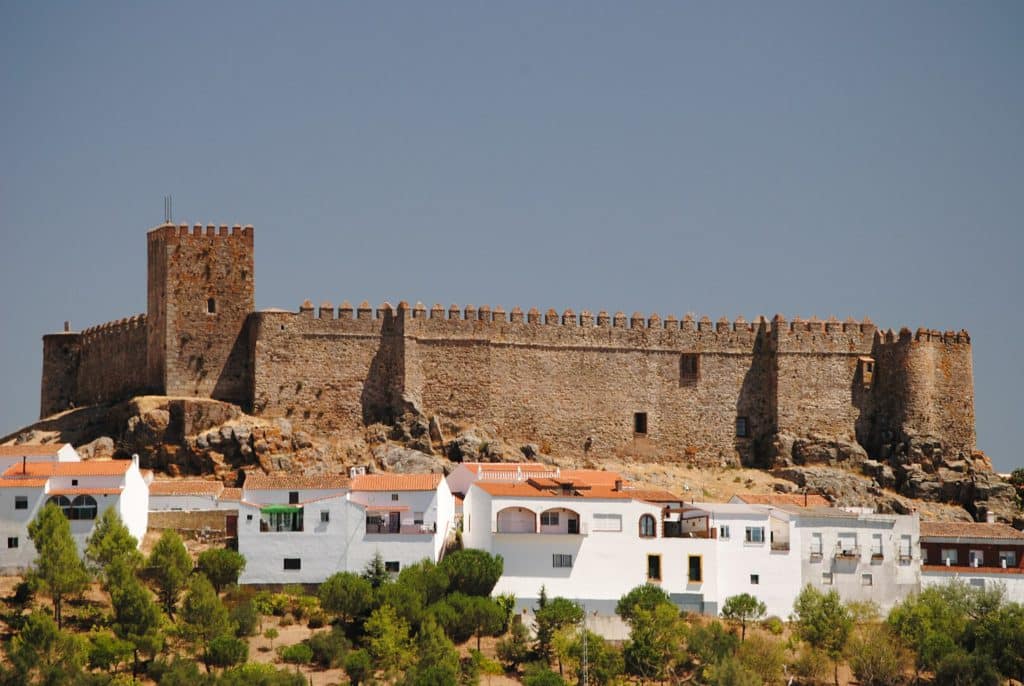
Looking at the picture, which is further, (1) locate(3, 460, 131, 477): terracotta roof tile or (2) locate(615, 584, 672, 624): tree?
(1) locate(3, 460, 131, 477): terracotta roof tile

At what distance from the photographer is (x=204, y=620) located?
5853 cm

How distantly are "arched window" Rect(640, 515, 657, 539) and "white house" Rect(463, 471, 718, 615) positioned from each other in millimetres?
29

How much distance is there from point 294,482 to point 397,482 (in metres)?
2.98

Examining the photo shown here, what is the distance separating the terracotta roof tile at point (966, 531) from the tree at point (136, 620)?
78.2 ft

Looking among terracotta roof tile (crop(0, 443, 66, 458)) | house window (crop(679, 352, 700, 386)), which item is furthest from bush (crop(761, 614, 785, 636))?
terracotta roof tile (crop(0, 443, 66, 458))

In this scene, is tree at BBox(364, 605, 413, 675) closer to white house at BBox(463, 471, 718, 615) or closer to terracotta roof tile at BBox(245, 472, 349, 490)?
white house at BBox(463, 471, 718, 615)

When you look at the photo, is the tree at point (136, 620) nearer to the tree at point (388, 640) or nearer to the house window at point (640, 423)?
the tree at point (388, 640)

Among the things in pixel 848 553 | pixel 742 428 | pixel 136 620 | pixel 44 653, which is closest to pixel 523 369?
pixel 742 428

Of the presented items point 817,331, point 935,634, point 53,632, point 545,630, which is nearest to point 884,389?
point 817,331

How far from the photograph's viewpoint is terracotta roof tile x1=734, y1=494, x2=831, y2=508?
225 feet

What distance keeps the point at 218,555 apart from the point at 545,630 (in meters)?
9.25

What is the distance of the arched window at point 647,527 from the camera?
210ft

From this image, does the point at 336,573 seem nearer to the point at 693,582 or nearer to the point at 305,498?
the point at 305,498

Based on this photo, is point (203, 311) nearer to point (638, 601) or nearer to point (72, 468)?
point (72, 468)
